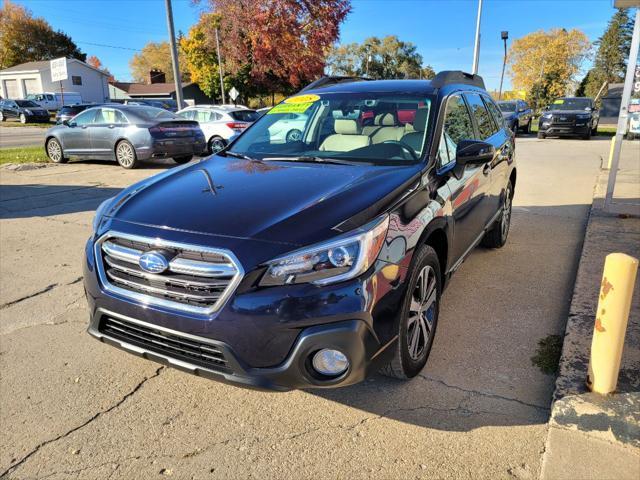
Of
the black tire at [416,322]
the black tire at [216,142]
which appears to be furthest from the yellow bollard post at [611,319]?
the black tire at [216,142]

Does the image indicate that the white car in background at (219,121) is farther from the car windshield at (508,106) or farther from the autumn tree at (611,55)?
the autumn tree at (611,55)

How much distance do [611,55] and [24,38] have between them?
7615 centimetres

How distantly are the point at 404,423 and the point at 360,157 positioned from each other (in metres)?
1.72

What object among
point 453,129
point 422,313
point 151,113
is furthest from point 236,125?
point 422,313

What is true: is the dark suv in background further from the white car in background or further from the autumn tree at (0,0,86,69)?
the autumn tree at (0,0,86,69)

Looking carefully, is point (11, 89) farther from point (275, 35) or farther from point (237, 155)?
point (237, 155)

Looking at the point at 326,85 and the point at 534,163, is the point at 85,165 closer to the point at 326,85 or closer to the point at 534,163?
the point at 326,85

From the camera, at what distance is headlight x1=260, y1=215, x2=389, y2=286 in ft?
7.38

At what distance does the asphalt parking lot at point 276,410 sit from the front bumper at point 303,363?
1.27 feet

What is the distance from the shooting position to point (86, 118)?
1241cm

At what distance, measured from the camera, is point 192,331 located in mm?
2324

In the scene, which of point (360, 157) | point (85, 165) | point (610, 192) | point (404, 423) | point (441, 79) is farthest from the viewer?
point (85, 165)

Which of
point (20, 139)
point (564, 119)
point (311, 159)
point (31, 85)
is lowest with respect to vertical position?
point (20, 139)

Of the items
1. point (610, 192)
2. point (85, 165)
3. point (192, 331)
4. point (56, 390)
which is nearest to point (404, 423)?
point (192, 331)
